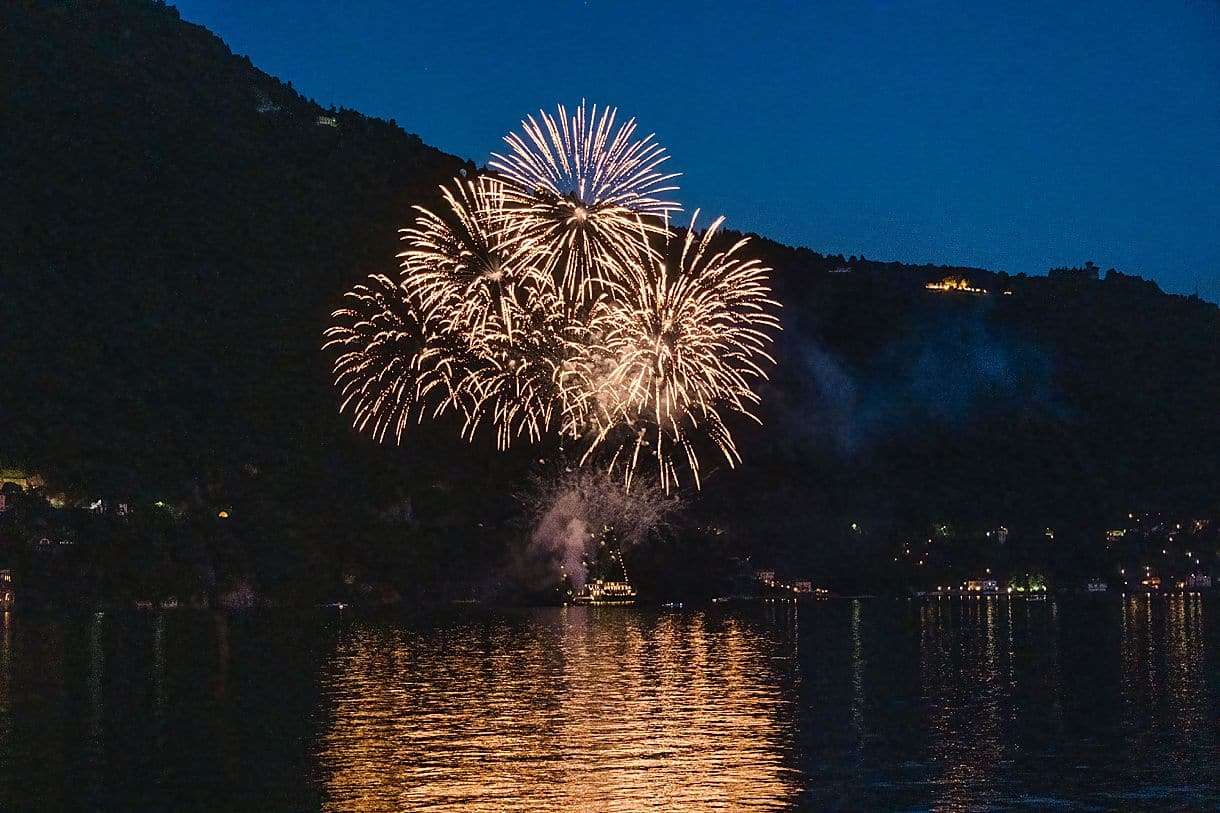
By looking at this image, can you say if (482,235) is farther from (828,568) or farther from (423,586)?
(828,568)

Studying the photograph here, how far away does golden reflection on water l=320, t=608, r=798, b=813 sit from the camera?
119 feet

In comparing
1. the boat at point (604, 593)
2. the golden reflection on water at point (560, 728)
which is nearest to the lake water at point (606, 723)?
the golden reflection on water at point (560, 728)

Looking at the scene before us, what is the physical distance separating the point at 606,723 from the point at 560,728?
5.55 ft

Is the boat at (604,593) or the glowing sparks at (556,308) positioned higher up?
the glowing sparks at (556,308)

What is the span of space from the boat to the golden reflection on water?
65246 mm

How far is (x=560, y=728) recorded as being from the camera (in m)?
47.9

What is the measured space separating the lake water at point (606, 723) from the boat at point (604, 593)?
5662 cm

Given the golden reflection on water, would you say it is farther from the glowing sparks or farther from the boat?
the boat

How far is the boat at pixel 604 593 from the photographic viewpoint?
153375 mm

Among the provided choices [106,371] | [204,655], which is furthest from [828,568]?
[204,655]

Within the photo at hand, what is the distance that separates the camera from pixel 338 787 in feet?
123

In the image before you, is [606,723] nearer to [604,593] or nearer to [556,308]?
[556,308]

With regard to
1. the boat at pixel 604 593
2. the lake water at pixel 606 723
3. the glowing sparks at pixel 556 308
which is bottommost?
the lake water at pixel 606 723

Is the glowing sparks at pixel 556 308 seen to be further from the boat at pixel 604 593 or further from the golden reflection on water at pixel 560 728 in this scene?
the boat at pixel 604 593
